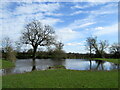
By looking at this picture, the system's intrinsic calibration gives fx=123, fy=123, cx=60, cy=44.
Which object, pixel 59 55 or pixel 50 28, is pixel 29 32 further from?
pixel 59 55

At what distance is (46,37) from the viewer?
117 feet

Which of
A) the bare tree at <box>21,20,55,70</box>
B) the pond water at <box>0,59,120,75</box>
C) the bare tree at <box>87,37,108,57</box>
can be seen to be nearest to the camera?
the pond water at <box>0,59,120,75</box>

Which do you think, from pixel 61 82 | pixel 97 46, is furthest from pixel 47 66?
pixel 97 46

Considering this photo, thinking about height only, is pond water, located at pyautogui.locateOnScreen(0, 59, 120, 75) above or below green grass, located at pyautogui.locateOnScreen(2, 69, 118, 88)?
below

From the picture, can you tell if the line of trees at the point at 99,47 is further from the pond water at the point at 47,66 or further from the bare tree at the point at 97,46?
the pond water at the point at 47,66

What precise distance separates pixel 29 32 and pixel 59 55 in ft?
68.4

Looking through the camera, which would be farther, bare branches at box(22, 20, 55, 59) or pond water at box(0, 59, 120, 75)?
bare branches at box(22, 20, 55, 59)

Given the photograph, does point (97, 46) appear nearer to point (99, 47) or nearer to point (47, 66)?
point (99, 47)

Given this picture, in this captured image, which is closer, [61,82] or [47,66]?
[61,82]

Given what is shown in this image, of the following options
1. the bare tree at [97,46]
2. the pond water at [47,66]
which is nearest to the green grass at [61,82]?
the pond water at [47,66]

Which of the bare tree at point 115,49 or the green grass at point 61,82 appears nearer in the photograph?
the green grass at point 61,82

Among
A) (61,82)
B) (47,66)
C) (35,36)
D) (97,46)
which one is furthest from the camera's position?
(97,46)

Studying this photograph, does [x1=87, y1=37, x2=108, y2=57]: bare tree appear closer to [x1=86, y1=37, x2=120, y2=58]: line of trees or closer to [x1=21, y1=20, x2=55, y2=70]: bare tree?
[x1=86, y1=37, x2=120, y2=58]: line of trees

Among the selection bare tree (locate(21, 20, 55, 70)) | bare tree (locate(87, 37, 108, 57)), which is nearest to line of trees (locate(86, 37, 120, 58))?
bare tree (locate(87, 37, 108, 57))
